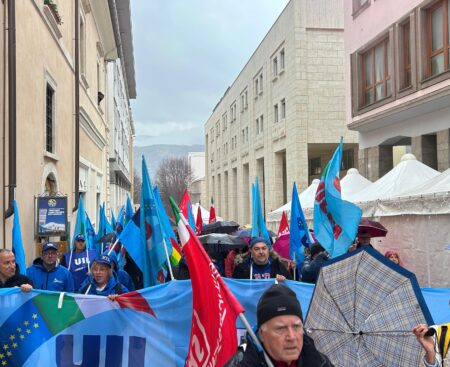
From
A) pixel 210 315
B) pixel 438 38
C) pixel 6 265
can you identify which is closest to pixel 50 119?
pixel 6 265

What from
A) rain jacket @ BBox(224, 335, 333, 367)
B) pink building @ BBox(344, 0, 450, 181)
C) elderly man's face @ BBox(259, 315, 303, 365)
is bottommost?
rain jacket @ BBox(224, 335, 333, 367)

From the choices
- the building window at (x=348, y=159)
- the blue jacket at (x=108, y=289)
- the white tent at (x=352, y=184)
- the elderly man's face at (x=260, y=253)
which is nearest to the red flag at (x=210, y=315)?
the blue jacket at (x=108, y=289)

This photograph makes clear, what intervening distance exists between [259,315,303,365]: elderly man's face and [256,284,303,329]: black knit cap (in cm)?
2

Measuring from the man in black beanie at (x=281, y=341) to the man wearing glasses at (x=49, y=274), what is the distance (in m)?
4.26

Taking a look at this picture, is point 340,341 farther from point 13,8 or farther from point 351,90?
point 351,90

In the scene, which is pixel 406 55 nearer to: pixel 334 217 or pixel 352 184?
pixel 352 184

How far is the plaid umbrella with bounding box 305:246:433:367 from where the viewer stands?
323 centimetres

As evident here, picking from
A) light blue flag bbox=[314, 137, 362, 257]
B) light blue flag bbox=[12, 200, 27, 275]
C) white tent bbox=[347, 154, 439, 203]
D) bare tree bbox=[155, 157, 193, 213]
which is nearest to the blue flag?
light blue flag bbox=[314, 137, 362, 257]

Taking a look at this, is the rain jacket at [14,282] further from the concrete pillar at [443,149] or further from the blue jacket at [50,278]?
the concrete pillar at [443,149]

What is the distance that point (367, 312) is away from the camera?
338cm

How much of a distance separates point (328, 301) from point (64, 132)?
11.5 m

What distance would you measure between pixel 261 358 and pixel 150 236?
3.90m

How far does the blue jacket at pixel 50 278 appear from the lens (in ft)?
21.1

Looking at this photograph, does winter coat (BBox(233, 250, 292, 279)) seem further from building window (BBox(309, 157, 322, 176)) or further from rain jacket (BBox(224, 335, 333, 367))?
building window (BBox(309, 157, 322, 176))
